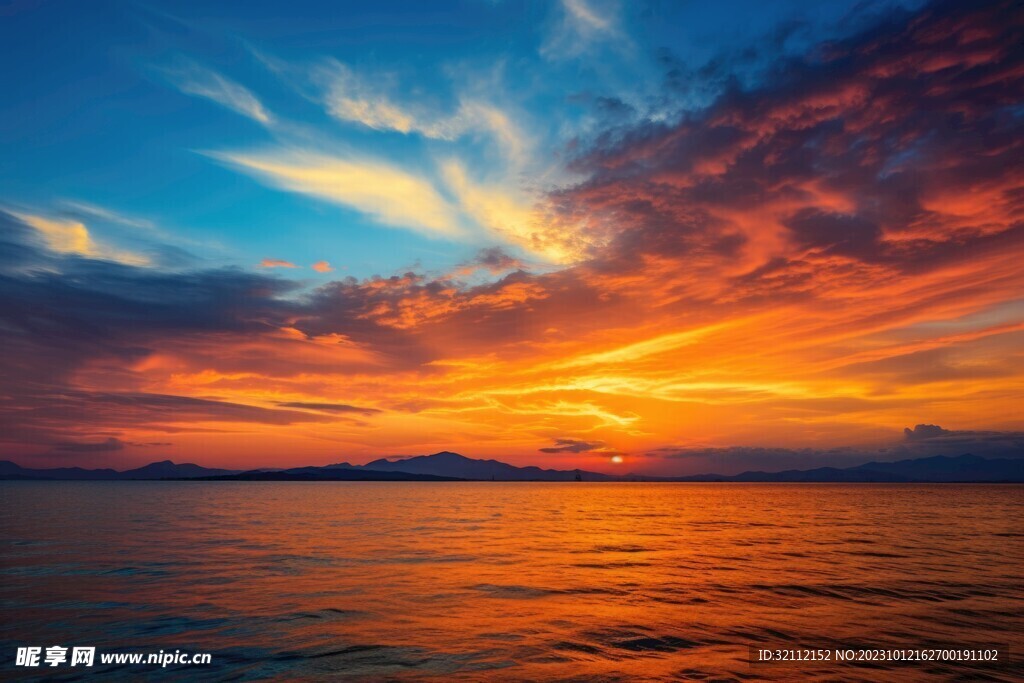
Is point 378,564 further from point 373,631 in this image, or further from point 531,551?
point 373,631

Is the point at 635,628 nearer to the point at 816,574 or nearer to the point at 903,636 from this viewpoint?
the point at 903,636

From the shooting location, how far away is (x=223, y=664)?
58.7 ft

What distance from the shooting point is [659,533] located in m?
63.3

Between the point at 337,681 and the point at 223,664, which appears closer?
the point at 337,681

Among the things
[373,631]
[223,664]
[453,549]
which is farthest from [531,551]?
[223,664]

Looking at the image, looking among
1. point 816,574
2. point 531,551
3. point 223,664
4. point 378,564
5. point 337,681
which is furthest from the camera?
point 531,551

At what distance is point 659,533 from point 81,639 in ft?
Result: 178

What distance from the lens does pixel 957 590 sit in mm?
30641

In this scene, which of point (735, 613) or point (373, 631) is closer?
point (373, 631)

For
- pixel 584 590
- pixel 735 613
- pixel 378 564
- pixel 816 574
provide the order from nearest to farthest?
pixel 735 613 → pixel 584 590 → pixel 816 574 → pixel 378 564

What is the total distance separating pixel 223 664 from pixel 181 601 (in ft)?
36.3

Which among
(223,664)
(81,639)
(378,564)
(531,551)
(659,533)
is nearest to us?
(223,664)

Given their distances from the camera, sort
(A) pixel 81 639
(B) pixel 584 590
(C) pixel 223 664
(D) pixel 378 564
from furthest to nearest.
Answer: (D) pixel 378 564 < (B) pixel 584 590 < (A) pixel 81 639 < (C) pixel 223 664

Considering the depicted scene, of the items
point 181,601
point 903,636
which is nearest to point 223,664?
point 181,601
